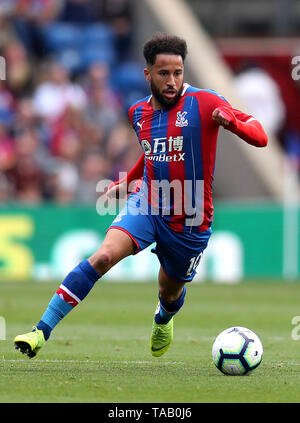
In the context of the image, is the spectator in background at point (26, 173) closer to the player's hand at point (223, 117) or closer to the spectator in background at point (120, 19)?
the spectator in background at point (120, 19)

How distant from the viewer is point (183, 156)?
7.01m

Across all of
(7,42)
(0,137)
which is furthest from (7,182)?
(7,42)

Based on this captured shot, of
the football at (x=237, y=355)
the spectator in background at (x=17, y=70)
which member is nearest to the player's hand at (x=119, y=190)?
the football at (x=237, y=355)

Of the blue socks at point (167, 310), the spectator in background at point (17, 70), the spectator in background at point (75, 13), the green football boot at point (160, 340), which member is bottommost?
the green football boot at point (160, 340)

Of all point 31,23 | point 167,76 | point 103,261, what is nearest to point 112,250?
point 103,261

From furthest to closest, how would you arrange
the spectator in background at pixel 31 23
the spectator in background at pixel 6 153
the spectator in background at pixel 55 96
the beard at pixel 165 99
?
1. the spectator in background at pixel 31 23
2. the spectator in background at pixel 55 96
3. the spectator in background at pixel 6 153
4. the beard at pixel 165 99

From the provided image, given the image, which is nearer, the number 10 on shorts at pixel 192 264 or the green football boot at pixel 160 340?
the number 10 on shorts at pixel 192 264

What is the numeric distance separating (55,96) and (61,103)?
21cm

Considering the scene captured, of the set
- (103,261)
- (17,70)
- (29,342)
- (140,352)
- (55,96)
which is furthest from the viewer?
(17,70)

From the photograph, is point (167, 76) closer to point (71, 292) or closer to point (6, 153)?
point (71, 292)

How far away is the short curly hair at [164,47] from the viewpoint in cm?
694

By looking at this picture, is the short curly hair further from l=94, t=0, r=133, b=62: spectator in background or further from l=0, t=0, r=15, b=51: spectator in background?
l=94, t=0, r=133, b=62: spectator in background

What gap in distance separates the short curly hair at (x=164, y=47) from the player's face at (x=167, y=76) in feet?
0.12

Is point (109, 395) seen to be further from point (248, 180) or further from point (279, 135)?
point (279, 135)
